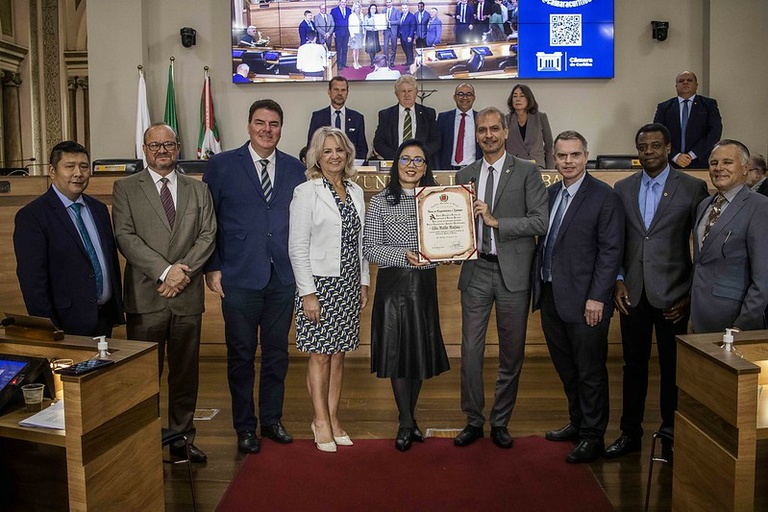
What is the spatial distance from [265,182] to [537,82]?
17.3 ft

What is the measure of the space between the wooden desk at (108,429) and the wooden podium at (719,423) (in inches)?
73.7

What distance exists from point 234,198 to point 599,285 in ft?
5.94

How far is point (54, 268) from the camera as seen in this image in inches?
122

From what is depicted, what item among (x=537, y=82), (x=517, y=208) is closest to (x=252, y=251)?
(x=517, y=208)

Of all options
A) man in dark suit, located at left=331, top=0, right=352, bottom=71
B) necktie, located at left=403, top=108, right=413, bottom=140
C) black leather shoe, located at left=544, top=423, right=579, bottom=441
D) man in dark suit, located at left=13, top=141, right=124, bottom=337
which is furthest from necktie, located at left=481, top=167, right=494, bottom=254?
man in dark suit, located at left=331, top=0, right=352, bottom=71

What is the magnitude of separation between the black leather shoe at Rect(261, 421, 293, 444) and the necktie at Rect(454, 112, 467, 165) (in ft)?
12.0

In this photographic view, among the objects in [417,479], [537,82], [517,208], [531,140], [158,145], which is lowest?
[417,479]

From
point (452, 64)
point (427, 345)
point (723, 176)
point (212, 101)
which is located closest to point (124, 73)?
point (212, 101)

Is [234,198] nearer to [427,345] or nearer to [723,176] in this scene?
[427,345]

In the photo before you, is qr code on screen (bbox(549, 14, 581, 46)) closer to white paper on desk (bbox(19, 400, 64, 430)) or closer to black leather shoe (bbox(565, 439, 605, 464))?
black leather shoe (bbox(565, 439, 605, 464))

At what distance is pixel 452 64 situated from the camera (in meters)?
7.87

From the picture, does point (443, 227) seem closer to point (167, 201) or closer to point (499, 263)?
point (499, 263)

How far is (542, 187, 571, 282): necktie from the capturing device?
345 centimetres

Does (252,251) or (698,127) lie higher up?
(698,127)
